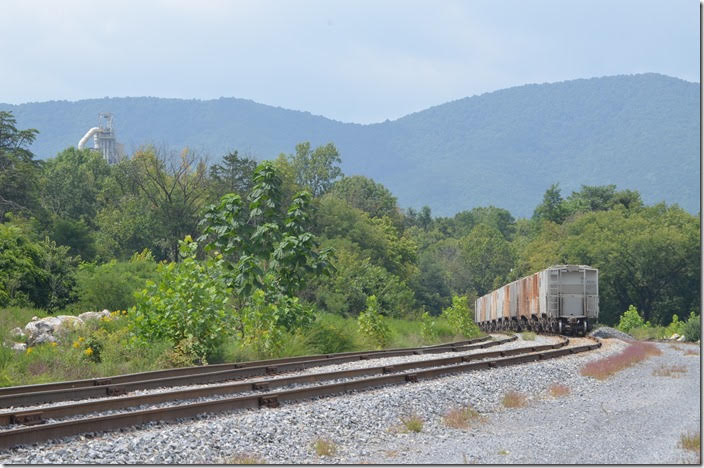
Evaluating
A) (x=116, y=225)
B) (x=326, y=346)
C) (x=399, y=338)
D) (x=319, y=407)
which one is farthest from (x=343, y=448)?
(x=116, y=225)

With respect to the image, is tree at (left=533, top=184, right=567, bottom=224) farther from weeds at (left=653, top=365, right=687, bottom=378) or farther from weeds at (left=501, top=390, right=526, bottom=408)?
weeds at (left=501, top=390, right=526, bottom=408)

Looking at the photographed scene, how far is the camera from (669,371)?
1930 centimetres

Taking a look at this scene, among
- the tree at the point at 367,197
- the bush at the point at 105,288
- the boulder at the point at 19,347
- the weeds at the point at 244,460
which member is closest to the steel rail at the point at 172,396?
the weeds at the point at 244,460

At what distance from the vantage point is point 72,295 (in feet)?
96.1

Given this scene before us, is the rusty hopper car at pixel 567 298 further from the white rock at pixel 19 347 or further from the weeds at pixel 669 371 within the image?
the white rock at pixel 19 347

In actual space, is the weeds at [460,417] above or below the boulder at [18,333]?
below

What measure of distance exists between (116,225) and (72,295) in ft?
127

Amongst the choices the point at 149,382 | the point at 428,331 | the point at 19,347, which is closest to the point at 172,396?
the point at 149,382

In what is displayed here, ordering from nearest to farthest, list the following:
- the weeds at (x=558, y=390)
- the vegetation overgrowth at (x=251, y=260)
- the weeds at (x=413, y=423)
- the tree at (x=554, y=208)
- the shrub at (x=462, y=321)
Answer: the weeds at (x=413, y=423) < the weeds at (x=558, y=390) < the vegetation overgrowth at (x=251, y=260) < the shrub at (x=462, y=321) < the tree at (x=554, y=208)

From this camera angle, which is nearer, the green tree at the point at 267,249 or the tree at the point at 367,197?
the green tree at the point at 267,249

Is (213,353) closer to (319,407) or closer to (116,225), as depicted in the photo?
(319,407)

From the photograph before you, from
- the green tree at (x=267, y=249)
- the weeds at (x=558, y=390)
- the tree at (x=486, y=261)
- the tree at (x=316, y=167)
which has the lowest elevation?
the weeds at (x=558, y=390)

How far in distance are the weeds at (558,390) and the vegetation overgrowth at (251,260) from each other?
6957 mm

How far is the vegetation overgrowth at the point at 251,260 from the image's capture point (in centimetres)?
1820
